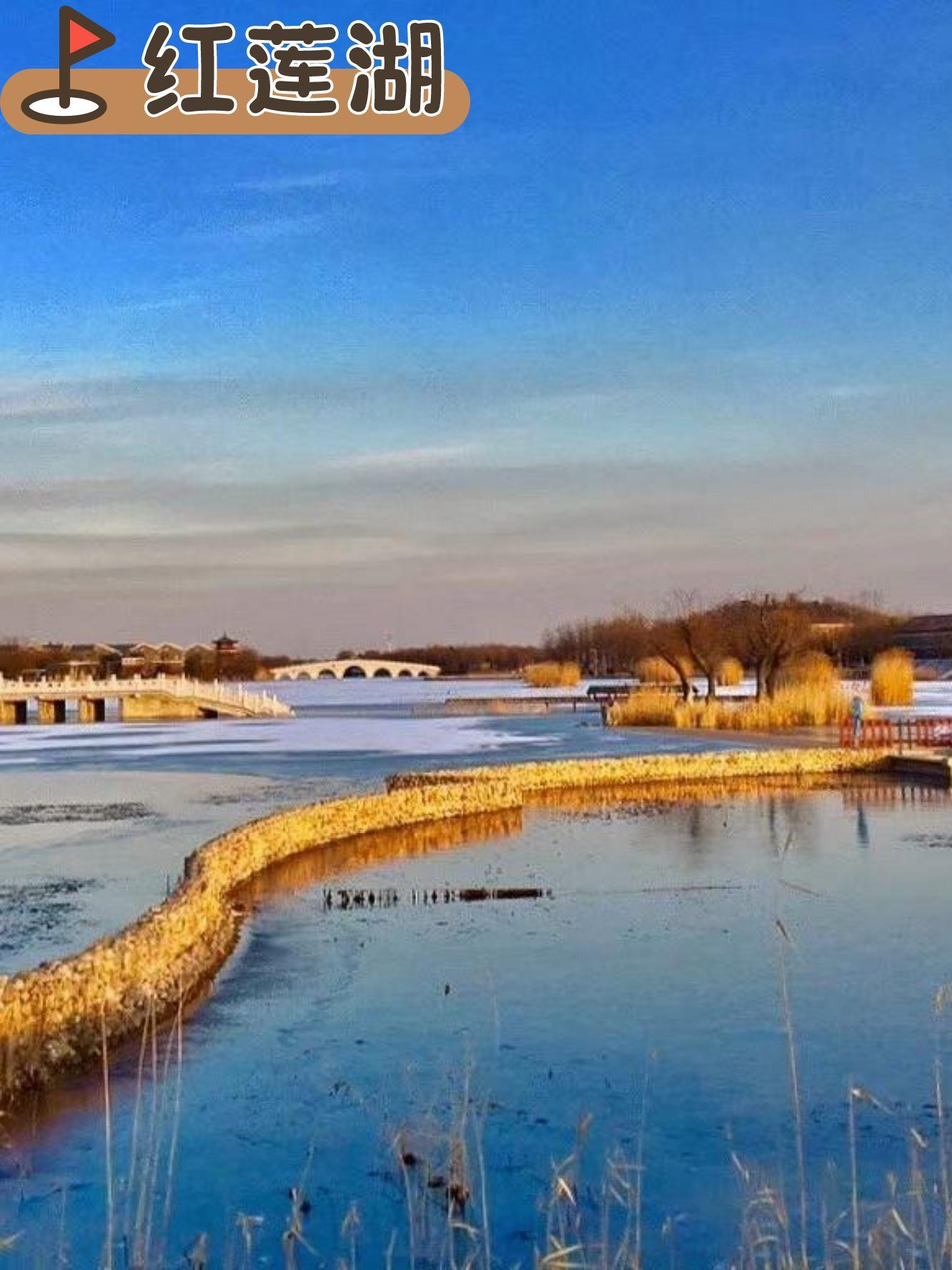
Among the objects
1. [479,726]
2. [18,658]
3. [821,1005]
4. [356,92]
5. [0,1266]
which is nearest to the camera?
[0,1266]

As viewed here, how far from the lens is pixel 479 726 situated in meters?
31.8

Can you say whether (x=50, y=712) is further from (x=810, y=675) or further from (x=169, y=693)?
(x=810, y=675)

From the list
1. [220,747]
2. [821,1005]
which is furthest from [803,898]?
[220,747]

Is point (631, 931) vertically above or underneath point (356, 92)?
underneath

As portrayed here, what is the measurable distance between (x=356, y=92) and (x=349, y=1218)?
5.44 metres

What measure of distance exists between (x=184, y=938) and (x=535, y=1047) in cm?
226

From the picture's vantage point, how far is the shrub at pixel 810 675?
28.6 m

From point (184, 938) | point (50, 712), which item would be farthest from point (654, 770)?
point (50, 712)

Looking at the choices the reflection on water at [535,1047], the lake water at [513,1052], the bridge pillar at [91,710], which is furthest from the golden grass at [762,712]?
the bridge pillar at [91,710]

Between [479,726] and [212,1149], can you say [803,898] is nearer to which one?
[212,1149]

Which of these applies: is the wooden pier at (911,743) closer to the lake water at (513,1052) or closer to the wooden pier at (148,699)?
the lake water at (513,1052)

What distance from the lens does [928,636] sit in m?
96.6

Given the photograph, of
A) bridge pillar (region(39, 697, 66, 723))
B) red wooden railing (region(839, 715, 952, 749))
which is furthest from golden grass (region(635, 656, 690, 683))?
red wooden railing (region(839, 715, 952, 749))

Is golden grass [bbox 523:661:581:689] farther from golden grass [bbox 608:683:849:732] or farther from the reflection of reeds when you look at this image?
the reflection of reeds
